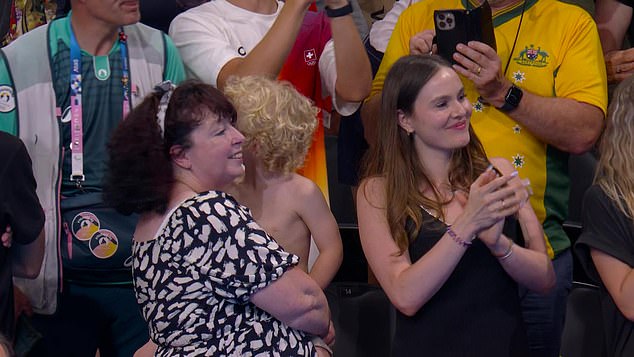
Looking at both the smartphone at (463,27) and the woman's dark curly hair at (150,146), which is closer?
the woman's dark curly hair at (150,146)

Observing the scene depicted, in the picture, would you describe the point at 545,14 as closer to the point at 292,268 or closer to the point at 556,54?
the point at 556,54

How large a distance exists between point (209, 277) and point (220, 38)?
1258mm

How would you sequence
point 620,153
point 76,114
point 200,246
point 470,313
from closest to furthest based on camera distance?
point 200,246, point 470,313, point 620,153, point 76,114

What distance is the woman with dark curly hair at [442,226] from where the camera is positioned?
9.93ft

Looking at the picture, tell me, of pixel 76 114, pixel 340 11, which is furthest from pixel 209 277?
pixel 340 11

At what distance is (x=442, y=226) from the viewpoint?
3.16 m

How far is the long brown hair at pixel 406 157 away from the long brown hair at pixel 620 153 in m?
0.35

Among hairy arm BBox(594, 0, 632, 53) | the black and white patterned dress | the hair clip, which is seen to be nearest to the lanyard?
the hair clip

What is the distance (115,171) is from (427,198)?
0.90 metres

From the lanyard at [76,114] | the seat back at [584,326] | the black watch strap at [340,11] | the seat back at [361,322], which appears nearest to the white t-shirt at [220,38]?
the black watch strap at [340,11]

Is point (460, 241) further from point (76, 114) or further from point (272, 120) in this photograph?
point (76, 114)

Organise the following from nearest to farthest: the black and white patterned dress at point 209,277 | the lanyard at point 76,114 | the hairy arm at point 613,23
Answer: the black and white patterned dress at point 209,277 < the lanyard at point 76,114 < the hairy arm at point 613,23

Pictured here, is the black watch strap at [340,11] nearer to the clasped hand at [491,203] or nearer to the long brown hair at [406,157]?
the long brown hair at [406,157]

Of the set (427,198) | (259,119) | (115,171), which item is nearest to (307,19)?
(259,119)
